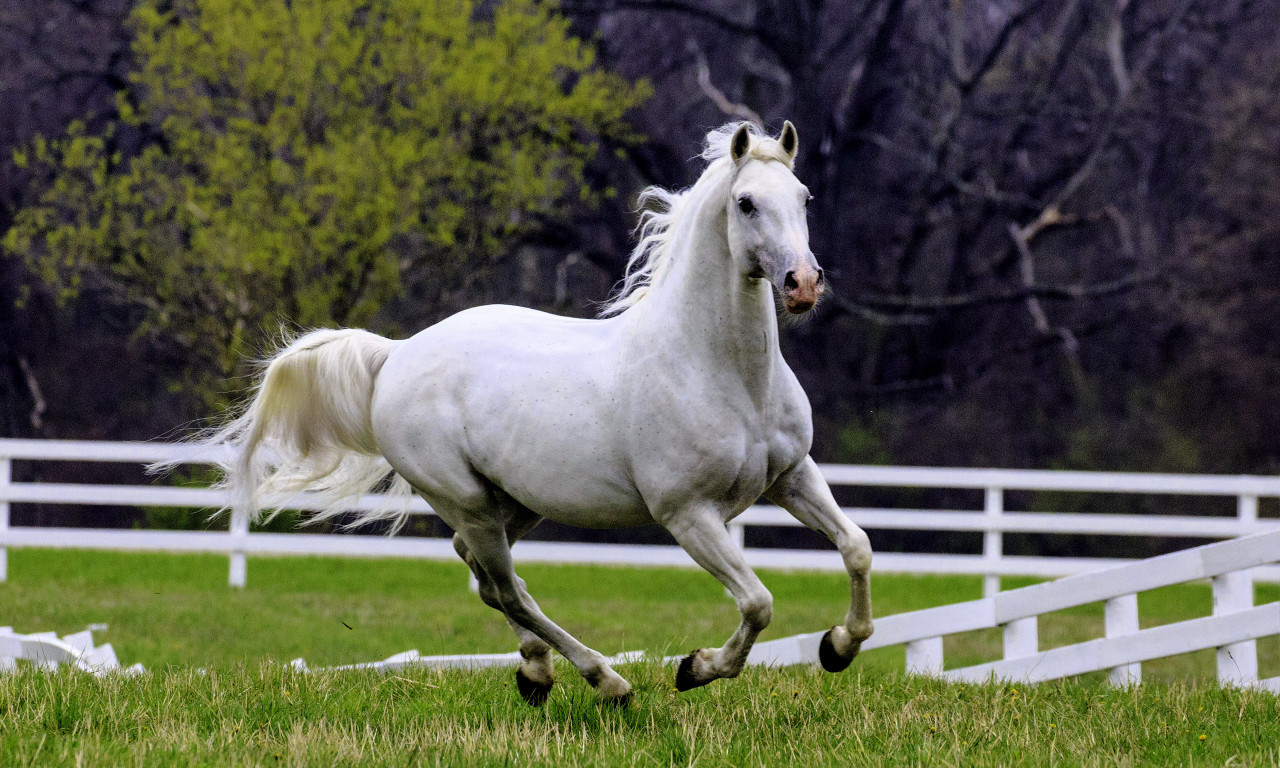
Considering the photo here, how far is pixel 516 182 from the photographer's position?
14383mm

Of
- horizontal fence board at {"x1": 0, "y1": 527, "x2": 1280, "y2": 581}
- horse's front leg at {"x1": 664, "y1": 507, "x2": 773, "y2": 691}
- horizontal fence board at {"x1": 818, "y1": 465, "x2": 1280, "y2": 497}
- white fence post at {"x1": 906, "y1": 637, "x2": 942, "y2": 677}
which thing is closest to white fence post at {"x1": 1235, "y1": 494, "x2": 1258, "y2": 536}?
horizontal fence board at {"x1": 818, "y1": 465, "x2": 1280, "y2": 497}

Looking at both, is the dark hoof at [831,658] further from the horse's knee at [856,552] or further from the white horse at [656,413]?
the horse's knee at [856,552]

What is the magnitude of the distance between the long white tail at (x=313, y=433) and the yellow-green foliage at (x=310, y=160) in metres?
8.16

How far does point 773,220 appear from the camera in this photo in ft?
12.0

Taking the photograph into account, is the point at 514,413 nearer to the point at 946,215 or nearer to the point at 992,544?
the point at 992,544

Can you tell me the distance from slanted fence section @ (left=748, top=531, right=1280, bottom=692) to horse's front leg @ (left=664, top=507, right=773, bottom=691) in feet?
4.87

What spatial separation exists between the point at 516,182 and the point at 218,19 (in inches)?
140

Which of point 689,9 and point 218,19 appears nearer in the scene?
point 218,19

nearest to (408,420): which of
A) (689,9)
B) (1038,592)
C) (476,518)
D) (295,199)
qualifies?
(476,518)

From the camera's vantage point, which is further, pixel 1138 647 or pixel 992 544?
pixel 992 544

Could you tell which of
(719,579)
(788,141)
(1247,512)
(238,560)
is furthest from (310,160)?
(719,579)

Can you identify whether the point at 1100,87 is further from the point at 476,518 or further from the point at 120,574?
the point at 476,518

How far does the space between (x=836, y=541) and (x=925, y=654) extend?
68.4 inches

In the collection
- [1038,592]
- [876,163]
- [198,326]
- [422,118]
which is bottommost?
[1038,592]
